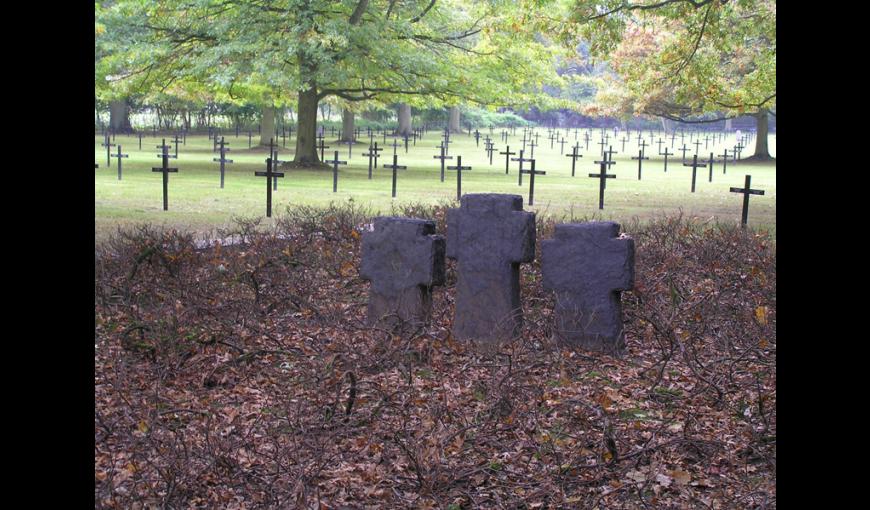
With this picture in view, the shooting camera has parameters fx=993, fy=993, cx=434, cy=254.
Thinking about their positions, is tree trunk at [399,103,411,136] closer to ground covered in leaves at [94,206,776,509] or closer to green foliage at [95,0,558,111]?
green foliage at [95,0,558,111]

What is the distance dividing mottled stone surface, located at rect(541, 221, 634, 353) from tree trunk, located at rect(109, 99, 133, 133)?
49136mm

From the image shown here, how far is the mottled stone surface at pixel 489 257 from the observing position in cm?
800

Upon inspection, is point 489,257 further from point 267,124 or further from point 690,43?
point 267,124

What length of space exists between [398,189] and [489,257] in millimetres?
16754

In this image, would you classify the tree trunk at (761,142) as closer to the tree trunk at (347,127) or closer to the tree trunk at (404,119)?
the tree trunk at (347,127)

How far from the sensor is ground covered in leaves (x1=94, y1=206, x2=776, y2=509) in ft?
16.2

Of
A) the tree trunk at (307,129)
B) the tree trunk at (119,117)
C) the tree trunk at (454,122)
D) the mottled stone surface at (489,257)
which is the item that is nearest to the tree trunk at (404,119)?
the tree trunk at (454,122)

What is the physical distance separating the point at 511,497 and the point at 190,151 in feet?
130

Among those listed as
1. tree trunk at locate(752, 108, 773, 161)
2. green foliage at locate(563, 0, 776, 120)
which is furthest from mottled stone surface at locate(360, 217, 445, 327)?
tree trunk at locate(752, 108, 773, 161)

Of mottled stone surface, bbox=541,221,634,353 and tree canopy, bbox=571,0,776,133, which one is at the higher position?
tree canopy, bbox=571,0,776,133

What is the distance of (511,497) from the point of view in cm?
488

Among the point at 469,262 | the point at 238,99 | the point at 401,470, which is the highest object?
the point at 238,99
